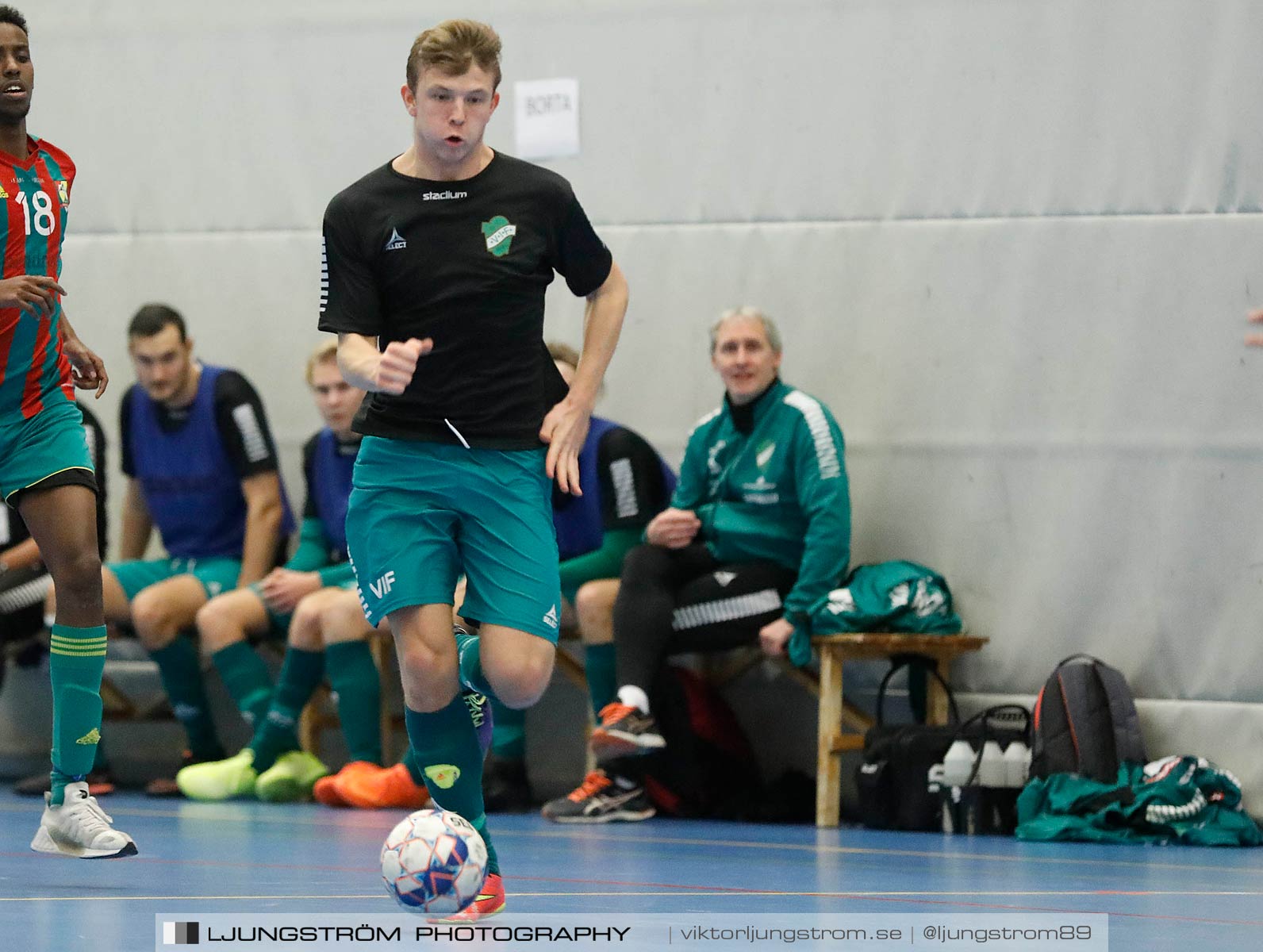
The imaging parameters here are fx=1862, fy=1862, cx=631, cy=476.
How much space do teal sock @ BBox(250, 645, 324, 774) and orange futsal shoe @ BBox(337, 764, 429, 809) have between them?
42cm

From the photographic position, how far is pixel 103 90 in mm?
9266

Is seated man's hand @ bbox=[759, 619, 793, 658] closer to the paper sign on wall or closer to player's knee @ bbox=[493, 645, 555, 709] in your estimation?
the paper sign on wall

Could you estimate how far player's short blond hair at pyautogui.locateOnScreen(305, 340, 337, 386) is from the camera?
8.02m

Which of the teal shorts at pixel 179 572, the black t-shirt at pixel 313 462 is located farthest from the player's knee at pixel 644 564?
the teal shorts at pixel 179 572

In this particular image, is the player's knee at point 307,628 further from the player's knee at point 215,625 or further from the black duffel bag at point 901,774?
the black duffel bag at point 901,774

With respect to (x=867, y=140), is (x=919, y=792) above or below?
below

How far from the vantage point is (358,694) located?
7715mm

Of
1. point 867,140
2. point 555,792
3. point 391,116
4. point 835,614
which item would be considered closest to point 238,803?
point 555,792

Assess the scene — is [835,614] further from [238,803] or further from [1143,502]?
[238,803]

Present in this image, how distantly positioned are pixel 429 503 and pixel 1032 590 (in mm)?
3977

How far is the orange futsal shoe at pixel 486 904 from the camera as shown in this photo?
385 cm

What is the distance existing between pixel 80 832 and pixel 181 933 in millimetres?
1335

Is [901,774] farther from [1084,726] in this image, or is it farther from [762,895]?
[762,895]

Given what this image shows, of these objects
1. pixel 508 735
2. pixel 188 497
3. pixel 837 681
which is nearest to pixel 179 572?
pixel 188 497
